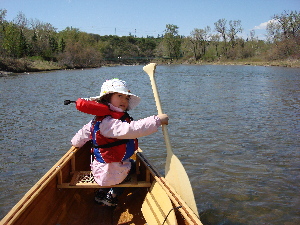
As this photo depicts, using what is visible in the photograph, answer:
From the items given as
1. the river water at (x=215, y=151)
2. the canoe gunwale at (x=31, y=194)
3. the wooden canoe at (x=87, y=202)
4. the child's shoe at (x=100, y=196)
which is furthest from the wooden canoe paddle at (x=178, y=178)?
the canoe gunwale at (x=31, y=194)

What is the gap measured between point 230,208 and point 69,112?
794cm

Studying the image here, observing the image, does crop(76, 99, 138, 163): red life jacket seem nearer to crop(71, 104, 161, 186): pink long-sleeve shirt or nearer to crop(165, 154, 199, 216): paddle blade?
crop(71, 104, 161, 186): pink long-sleeve shirt

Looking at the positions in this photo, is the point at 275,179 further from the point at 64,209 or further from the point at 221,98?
the point at 221,98

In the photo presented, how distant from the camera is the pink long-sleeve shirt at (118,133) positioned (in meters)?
2.76

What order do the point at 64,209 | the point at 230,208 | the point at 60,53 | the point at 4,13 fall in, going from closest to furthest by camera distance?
the point at 64,209 → the point at 230,208 → the point at 4,13 → the point at 60,53

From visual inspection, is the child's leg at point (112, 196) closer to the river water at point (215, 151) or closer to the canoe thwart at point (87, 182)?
the canoe thwart at point (87, 182)

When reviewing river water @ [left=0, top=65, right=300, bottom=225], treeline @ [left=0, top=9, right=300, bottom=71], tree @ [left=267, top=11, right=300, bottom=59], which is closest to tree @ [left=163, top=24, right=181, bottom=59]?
treeline @ [left=0, top=9, right=300, bottom=71]

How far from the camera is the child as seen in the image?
9.08ft

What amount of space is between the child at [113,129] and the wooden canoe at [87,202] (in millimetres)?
187

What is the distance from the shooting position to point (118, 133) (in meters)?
2.78

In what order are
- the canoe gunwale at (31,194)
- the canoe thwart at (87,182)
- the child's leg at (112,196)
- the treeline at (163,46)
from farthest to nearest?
the treeline at (163,46)
the child's leg at (112,196)
the canoe thwart at (87,182)
the canoe gunwale at (31,194)

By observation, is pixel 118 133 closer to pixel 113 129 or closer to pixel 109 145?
pixel 113 129

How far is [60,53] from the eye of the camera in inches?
2285

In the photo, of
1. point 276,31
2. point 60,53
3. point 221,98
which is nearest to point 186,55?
point 276,31
